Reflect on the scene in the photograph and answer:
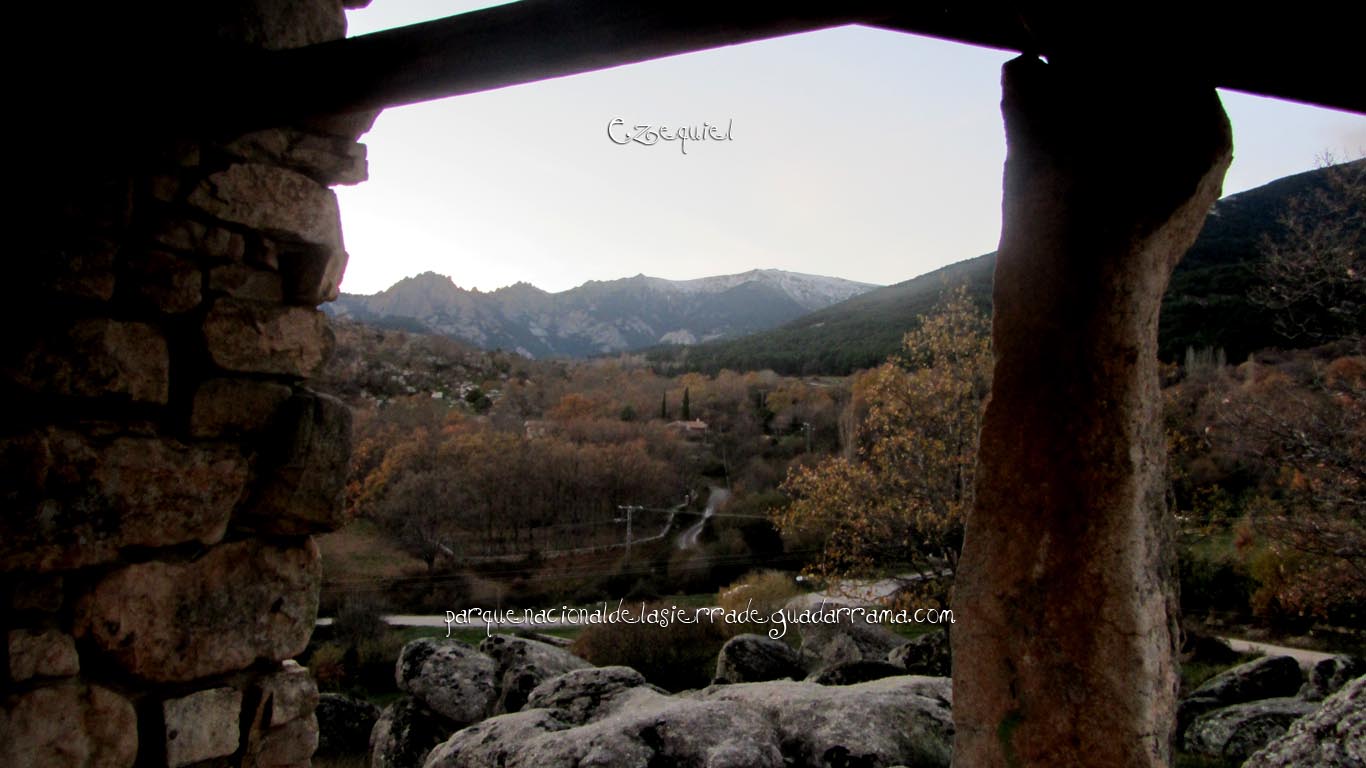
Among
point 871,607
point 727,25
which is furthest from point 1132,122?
point 871,607

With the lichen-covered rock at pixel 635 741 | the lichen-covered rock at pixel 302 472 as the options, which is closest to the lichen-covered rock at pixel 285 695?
the lichen-covered rock at pixel 302 472

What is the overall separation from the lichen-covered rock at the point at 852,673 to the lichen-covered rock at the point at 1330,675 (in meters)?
4.39

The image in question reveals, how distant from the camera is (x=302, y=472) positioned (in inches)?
115

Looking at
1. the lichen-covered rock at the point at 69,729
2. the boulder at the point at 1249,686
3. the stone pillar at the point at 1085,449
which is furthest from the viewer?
the boulder at the point at 1249,686

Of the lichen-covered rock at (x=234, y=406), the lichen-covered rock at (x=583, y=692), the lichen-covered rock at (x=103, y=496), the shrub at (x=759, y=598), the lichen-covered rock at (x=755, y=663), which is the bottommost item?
the shrub at (x=759, y=598)

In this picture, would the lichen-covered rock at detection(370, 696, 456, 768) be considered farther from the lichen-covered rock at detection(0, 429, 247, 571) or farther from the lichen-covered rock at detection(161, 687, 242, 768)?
the lichen-covered rock at detection(0, 429, 247, 571)

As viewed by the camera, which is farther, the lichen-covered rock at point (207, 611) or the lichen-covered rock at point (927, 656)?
the lichen-covered rock at point (927, 656)

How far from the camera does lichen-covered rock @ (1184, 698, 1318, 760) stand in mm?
8328

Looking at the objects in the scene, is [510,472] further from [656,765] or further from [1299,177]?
[1299,177]

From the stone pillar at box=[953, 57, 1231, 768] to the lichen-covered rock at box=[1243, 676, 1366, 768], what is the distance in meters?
3.77

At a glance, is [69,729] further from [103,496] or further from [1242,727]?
[1242,727]

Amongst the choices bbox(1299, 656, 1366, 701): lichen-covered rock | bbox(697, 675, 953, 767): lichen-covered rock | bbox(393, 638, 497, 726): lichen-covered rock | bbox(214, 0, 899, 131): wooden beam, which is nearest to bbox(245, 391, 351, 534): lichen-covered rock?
bbox(214, 0, 899, 131): wooden beam

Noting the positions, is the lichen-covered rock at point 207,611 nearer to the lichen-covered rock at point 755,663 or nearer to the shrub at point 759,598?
the lichen-covered rock at point 755,663

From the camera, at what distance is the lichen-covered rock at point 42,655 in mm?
2354
